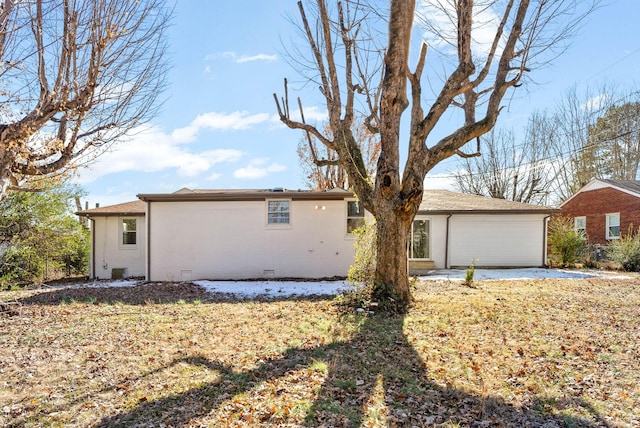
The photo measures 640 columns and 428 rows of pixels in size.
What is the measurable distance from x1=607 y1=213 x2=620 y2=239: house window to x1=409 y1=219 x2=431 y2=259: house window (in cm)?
1093

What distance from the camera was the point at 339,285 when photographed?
10.8m

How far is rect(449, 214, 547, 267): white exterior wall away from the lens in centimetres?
1505

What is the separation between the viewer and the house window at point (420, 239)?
48.6 ft

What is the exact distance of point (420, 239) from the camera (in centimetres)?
1489

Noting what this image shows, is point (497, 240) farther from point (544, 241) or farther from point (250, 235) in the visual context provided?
point (250, 235)

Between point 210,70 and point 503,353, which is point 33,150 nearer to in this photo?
point 210,70

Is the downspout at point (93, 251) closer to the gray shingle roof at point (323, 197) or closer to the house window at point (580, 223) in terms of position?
the gray shingle roof at point (323, 197)

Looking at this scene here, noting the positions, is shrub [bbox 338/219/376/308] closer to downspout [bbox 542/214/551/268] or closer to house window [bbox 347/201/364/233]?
Result: house window [bbox 347/201/364/233]

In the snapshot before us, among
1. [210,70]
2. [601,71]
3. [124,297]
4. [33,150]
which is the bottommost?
[124,297]

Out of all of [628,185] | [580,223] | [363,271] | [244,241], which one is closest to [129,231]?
[244,241]

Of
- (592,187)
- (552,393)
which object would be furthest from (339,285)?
(592,187)

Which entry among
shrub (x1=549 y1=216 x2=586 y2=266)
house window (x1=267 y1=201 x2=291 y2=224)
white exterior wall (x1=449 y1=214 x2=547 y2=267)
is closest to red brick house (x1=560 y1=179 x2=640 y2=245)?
shrub (x1=549 y1=216 x2=586 y2=266)

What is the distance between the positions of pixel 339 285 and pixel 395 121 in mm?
5308

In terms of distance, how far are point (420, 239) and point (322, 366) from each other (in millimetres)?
11240
